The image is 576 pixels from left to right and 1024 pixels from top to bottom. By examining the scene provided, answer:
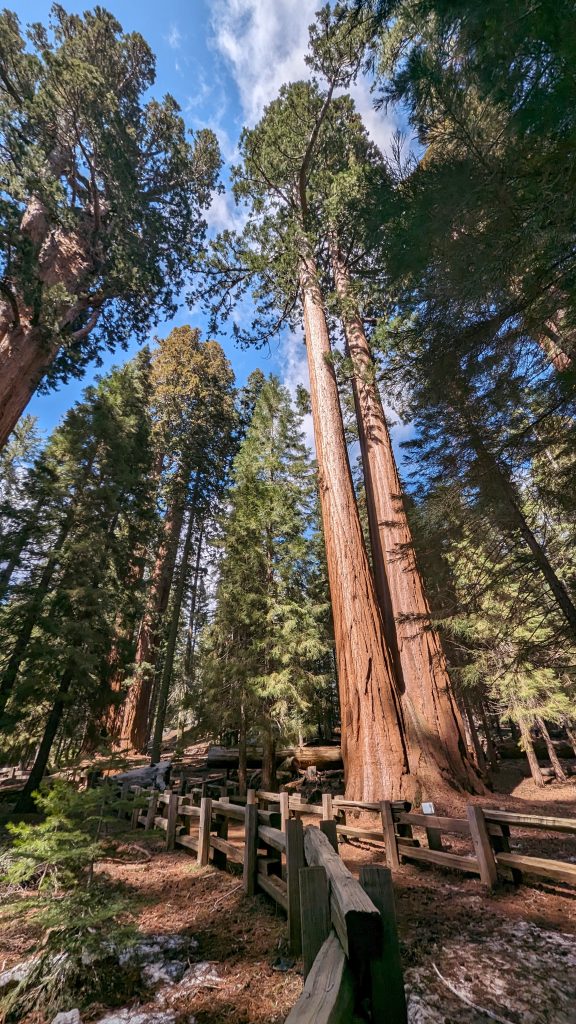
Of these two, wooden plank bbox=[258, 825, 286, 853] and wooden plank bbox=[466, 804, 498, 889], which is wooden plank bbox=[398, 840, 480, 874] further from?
wooden plank bbox=[258, 825, 286, 853]

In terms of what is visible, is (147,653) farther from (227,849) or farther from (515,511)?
(515,511)

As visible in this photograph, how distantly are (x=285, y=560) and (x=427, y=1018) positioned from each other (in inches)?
395

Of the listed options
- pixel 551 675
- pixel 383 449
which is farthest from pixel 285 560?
pixel 551 675

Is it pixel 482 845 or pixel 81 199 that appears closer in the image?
pixel 482 845

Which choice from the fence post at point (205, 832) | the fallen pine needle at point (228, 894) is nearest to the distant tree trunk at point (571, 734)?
the fence post at point (205, 832)

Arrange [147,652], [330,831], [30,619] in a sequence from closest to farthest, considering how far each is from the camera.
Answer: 1. [330,831]
2. [30,619]
3. [147,652]

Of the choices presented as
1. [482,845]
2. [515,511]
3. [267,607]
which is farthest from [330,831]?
[267,607]

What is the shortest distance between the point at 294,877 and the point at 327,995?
2522 millimetres

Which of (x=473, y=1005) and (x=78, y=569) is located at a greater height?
(x=78, y=569)

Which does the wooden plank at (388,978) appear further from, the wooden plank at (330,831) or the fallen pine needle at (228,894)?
the fallen pine needle at (228,894)

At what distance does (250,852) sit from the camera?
4.19 metres

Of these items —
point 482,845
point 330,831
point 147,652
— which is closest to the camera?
point 330,831

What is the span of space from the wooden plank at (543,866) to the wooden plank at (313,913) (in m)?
2.47

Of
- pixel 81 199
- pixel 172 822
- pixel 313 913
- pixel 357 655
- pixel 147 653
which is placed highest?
pixel 81 199
